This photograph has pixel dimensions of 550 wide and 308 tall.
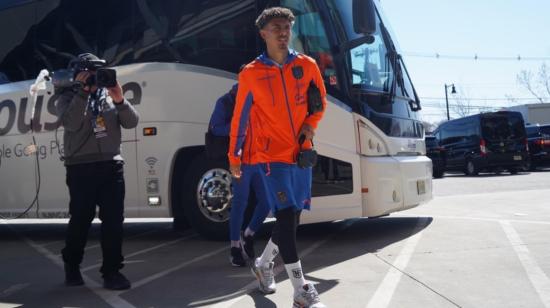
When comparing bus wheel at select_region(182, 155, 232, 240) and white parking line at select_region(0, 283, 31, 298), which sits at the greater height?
→ bus wheel at select_region(182, 155, 232, 240)

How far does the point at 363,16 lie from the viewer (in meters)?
6.21

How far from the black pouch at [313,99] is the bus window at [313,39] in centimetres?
249

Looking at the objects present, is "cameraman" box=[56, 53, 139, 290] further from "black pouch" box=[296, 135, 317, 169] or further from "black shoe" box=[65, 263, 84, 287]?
"black pouch" box=[296, 135, 317, 169]

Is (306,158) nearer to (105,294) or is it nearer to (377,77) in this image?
(105,294)

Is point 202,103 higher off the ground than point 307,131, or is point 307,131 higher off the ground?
point 202,103

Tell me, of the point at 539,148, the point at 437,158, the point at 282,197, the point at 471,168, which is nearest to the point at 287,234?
the point at 282,197

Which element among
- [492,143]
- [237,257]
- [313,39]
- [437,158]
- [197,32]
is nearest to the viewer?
[237,257]

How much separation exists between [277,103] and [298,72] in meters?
0.25

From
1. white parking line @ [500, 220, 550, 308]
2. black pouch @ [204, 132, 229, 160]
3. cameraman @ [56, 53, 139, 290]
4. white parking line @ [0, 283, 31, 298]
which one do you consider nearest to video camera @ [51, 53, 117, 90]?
cameraman @ [56, 53, 139, 290]

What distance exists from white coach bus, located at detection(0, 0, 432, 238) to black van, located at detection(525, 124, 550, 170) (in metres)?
16.3

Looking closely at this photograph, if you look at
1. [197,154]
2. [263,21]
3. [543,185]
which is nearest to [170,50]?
[197,154]

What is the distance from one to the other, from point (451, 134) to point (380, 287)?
62.8 ft

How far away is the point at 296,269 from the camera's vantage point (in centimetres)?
391

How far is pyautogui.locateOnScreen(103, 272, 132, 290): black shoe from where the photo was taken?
4871 millimetres
